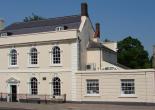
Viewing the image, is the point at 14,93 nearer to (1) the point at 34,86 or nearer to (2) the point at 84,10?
(1) the point at 34,86

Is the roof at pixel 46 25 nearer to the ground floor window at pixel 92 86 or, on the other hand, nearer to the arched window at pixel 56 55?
the arched window at pixel 56 55

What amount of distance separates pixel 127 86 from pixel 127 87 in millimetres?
121

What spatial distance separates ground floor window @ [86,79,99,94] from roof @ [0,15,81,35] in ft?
24.1

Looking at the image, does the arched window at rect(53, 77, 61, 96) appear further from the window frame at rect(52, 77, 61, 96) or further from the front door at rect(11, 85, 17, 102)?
the front door at rect(11, 85, 17, 102)

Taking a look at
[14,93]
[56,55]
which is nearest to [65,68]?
[56,55]

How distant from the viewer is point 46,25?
47.8m

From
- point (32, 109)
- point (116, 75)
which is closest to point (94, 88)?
A: point (116, 75)

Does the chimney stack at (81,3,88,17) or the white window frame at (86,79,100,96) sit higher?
the chimney stack at (81,3,88,17)

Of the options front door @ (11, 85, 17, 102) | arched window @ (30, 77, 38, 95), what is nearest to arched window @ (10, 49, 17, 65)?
front door @ (11, 85, 17, 102)

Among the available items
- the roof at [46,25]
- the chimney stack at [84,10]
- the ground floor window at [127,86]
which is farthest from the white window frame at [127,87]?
the chimney stack at [84,10]

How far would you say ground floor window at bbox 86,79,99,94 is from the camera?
3959 centimetres

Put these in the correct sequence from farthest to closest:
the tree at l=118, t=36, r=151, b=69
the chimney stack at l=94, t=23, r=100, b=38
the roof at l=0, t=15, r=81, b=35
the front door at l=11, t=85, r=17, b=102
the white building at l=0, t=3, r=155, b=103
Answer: the tree at l=118, t=36, r=151, b=69 → the chimney stack at l=94, t=23, r=100, b=38 → the roof at l=0, t=15, r=81, b=35 → the front door at l=11, t=85, r=17, b=102 → the white building at l=0, t=3, r=155, b=103

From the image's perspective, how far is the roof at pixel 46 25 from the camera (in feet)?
149

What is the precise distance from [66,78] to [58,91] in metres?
1.84
